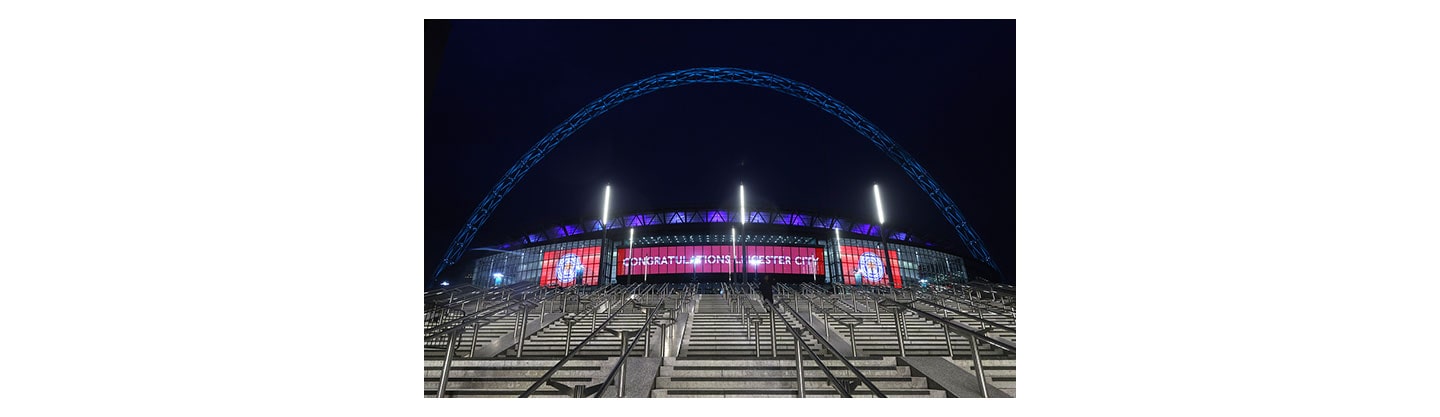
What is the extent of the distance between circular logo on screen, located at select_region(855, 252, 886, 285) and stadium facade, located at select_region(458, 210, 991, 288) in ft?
0.23

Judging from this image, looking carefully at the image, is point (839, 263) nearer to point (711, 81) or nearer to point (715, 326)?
point (711, 81)

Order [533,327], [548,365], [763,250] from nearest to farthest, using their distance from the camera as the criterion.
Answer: [548,365]
[533,327]
[763,250]

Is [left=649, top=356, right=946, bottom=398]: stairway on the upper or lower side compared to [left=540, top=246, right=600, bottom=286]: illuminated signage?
upper

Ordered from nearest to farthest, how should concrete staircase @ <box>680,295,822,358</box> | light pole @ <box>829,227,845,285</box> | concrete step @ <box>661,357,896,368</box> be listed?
concrete step @ <box>661,357,896,368</box> → concrete staircase @ <box>680,295,822,358</box> → light pole @ <box>829,227,845,285</box>

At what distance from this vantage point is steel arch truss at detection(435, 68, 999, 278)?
8523mm

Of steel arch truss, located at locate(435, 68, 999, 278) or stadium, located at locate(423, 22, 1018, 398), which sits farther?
steel arch truss, located at locate(435, 68, 999, 278)

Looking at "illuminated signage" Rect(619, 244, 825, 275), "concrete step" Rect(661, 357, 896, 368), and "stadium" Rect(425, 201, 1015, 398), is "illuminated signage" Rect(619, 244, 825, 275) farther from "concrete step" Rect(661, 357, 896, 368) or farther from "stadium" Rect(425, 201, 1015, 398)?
"concrete step" Rect(661, 357, 896, 368)

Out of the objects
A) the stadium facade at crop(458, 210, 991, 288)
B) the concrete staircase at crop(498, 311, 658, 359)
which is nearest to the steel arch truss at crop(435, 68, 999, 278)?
the concrete staircase at crop(498, 311, 658, 359)

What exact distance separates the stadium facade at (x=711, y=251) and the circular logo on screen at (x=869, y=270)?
0.07 meters

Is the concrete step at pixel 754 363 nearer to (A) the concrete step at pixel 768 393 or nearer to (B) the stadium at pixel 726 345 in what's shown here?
(B) the stadium at pixel 726 345

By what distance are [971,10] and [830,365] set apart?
3230 millimetres
